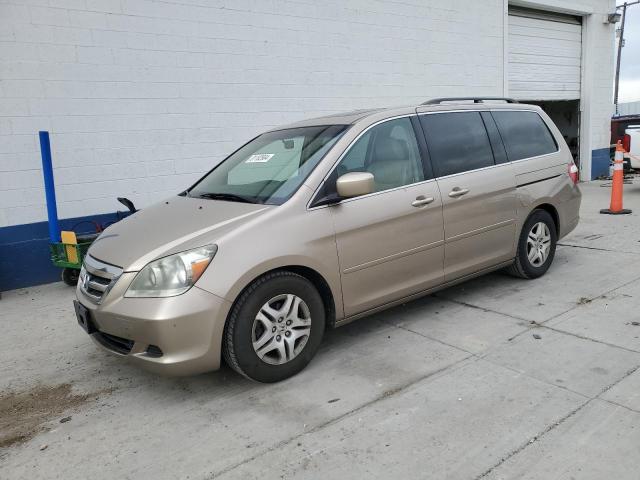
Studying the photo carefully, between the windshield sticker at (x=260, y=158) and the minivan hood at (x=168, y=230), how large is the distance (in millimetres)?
590

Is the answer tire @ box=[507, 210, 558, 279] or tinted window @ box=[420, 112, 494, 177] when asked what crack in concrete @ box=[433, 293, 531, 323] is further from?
tinted window @ box=[420, 112, 494, 177]

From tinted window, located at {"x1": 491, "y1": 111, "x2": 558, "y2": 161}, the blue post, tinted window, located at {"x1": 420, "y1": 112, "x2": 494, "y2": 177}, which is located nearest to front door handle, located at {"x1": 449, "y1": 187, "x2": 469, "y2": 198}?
tinted window, located at {"x1": 420, "y1": 112, "x2": 494, "y2": 177}

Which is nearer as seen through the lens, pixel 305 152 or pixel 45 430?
pixel 45 430

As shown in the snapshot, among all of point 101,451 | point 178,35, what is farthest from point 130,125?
point 101,451

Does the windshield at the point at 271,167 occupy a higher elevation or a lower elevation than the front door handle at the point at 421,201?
higher

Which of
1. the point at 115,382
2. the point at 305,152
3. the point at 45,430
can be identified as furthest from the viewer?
the point at 305,152

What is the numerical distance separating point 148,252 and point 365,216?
1473mm

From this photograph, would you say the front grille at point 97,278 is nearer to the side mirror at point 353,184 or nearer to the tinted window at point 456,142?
the side mirror at point 353,184

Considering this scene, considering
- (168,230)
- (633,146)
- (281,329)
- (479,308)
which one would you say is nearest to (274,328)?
(281,329)

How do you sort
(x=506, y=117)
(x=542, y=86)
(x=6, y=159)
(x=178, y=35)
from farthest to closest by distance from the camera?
(x=542, y=86) < (x=178, y=35) < (x=6, y=159) < (x=506, y=117)

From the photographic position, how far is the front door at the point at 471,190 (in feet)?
14.1

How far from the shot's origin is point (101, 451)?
2850 mm

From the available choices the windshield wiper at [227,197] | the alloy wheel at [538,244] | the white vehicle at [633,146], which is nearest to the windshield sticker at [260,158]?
the windshield wiper at [227,197]

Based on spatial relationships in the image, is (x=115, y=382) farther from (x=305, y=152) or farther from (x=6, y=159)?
(x=6, y=159)
